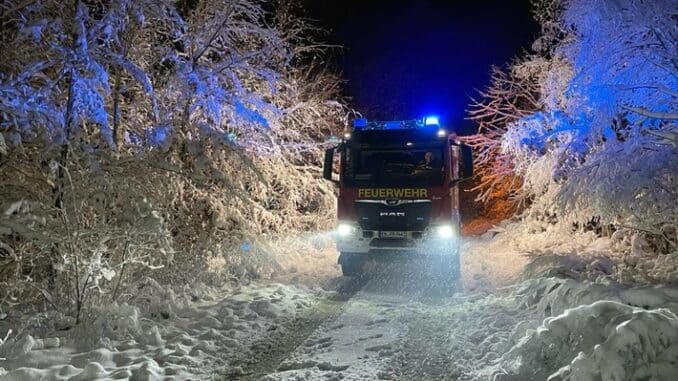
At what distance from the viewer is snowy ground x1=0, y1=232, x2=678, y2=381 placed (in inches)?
163

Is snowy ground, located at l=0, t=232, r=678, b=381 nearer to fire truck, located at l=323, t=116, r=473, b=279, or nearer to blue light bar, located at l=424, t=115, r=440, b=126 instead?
fire truck, located at l=323, t=116, r=473, b=279

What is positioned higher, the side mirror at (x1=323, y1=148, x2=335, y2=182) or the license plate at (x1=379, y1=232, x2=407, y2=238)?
the side mirror at (x1=323, y1=148, x2=335, y2=182)

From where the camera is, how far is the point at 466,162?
9.56m

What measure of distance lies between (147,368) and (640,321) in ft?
14.2

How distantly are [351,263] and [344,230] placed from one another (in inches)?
28.2

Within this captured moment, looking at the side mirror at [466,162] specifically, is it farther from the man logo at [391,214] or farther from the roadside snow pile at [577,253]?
the roadside snow pile at [577,253]

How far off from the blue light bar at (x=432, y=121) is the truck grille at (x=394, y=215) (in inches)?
65.6

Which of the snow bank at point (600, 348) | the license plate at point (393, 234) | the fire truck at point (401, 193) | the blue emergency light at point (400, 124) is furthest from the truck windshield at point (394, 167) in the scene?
the snow bank at point (600, 348)

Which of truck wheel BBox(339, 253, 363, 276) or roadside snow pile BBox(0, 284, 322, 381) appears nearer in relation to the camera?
roadside snow pile BBox(0, 284, 322, 381)

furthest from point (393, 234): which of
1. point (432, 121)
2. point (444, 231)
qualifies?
point (432, 121)

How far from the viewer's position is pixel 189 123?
1002cm

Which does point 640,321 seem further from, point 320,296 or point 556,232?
point 556,232

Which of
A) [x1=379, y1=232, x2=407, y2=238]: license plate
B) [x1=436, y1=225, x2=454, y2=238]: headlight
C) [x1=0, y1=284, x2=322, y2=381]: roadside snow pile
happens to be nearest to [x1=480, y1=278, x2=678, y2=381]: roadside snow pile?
[x1=0, y1=284, x2=322, y2=381]: roadside snow pile

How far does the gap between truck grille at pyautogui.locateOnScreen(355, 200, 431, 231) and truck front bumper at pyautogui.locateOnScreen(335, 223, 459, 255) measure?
0.36 ft
